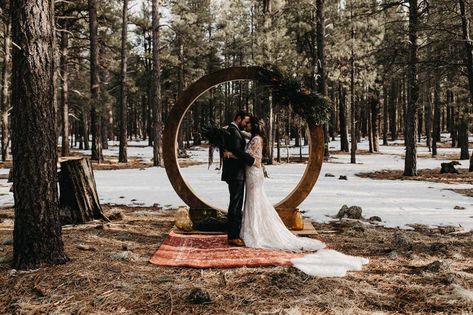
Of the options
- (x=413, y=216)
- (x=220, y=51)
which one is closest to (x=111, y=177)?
(x=413, y=216)

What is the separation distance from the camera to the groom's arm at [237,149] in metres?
6.60

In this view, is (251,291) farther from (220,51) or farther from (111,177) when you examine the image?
(220,51)

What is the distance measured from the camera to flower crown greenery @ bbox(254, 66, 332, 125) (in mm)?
7738

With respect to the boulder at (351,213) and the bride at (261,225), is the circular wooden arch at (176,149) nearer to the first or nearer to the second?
the bride at (261,225)

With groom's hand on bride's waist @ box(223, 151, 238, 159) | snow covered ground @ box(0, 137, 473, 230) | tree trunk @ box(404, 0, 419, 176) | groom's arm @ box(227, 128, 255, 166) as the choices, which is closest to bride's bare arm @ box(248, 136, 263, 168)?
groom's arm @ box(227, 128, 255, 166)

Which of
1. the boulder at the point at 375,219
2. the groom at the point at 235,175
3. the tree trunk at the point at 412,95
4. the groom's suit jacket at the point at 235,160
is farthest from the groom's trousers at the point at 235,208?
the tree trunk at the point at 412,95

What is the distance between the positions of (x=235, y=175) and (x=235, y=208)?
54 centimetres

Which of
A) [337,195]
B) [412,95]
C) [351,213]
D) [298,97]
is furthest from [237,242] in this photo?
[412,95]

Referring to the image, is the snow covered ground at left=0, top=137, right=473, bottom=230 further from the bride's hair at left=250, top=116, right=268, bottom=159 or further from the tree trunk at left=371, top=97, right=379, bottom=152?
the tree trunk at left=371, top=97, right=379, bottom=152

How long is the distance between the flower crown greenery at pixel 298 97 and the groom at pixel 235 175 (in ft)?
5.06

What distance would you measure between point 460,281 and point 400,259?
1.06 meters

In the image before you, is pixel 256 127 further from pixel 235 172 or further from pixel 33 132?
pixel 33 132

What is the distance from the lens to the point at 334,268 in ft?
16.8

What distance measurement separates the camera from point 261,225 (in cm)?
652
